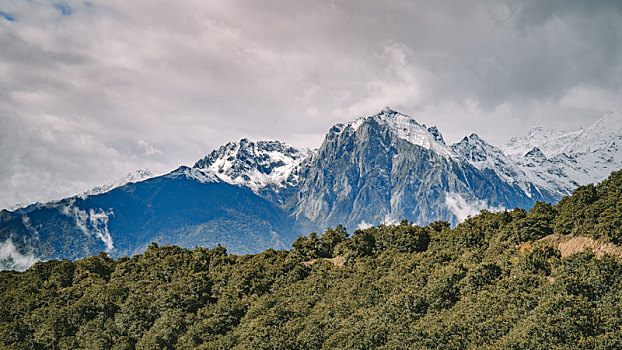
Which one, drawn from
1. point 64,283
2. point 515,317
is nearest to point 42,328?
point 64,283

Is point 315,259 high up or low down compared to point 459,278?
up

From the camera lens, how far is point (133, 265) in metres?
121

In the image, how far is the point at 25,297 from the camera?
104125mm

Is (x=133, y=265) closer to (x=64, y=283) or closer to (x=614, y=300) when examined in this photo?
(x=64, y=283)

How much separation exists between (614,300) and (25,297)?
11878cm

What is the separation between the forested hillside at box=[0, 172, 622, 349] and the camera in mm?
52469

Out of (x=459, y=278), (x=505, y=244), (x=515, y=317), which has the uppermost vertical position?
(x=505, y=244)

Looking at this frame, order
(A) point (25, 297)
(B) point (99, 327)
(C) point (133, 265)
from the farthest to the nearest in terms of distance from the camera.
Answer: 1. (C) point (133, 265)
2. (A) point (25, 297)
3. (B) point (99, 327)

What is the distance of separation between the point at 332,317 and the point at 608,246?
4212 centimetres

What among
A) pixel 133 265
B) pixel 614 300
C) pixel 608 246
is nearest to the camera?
pixel 614 300

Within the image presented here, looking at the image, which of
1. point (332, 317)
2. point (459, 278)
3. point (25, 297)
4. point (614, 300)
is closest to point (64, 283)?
point (25, 297)

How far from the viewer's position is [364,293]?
77.5 m

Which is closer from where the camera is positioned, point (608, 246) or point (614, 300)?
point (614, 300)

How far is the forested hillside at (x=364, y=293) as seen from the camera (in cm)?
5247
